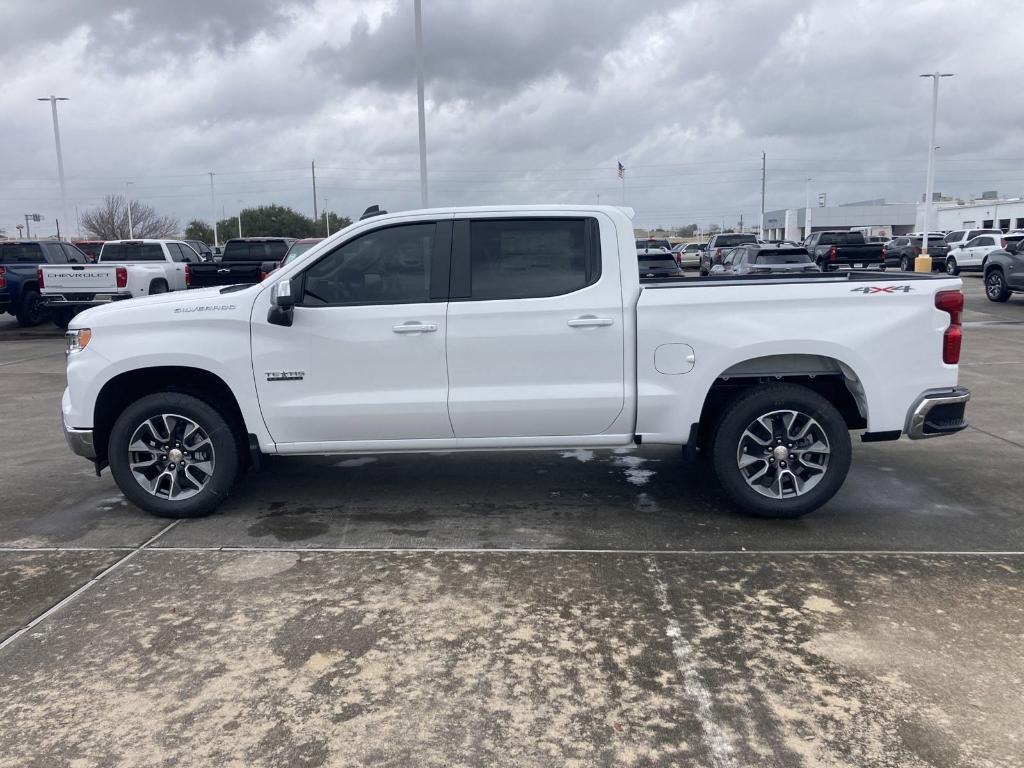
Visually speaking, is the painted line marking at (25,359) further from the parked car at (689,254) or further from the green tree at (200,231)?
the green tree at (200,231)

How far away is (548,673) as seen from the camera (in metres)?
3.69

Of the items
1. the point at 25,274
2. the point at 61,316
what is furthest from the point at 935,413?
the point at 25,274

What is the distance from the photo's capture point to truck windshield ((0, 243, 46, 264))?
19922mm

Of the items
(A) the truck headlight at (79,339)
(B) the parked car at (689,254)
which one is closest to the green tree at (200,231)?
(B) the parked car at (689,254)

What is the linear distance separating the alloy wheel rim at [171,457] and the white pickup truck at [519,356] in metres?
0.01

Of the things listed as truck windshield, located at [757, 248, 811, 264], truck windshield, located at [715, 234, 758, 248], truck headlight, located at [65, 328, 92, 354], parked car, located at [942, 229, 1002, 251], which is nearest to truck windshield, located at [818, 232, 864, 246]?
truck windshield, located at [715, 234, 758, 248]

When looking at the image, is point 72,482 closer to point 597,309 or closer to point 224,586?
point 224,586

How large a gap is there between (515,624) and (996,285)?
22.5m

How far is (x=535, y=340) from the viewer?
5434 millimetres

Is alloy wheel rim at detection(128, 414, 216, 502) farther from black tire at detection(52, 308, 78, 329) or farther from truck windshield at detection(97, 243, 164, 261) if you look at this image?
truck windshield at detection(97, 243, 164, 261)

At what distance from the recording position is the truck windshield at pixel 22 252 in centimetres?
1992

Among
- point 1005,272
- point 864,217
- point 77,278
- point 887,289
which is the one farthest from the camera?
point 864,217

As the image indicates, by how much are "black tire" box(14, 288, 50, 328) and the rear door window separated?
646 inches

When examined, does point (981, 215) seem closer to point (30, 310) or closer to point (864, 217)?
point (864, 217)
